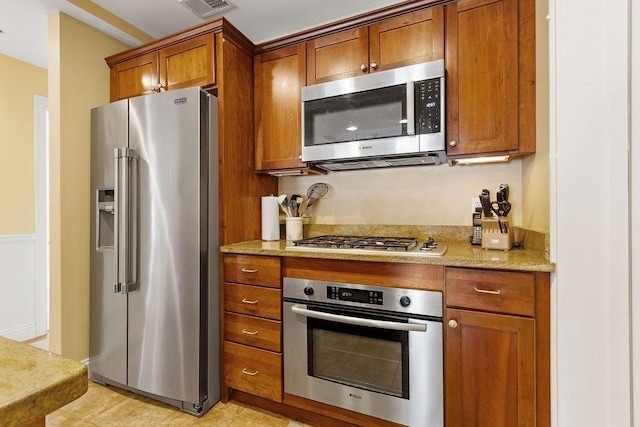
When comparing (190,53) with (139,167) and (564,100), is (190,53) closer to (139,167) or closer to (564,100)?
(139,167)

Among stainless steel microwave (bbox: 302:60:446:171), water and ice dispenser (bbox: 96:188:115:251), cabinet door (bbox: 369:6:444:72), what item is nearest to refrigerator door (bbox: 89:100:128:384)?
water and ice dispenser (bbox: 96:188:115:251)

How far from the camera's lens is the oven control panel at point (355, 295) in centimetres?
151

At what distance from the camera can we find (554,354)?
3.93 feet

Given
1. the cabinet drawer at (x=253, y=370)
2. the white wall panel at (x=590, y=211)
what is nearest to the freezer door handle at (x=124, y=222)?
the cabinet drawer at (x=253, y=370)

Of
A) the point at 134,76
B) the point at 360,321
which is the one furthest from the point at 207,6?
the point at 360,321

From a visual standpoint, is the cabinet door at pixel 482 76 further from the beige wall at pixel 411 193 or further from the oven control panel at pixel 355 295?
the oven control panel at pixel 355 295

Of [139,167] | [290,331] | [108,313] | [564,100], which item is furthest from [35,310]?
[564,100]

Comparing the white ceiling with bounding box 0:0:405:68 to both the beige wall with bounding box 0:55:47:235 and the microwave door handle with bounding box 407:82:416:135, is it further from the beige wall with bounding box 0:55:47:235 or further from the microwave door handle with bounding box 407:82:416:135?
the microwave door handle with bounding box 407:82:416:135

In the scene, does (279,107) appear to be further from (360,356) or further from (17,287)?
(17,287)

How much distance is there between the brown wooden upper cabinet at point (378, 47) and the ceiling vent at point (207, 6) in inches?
26.6

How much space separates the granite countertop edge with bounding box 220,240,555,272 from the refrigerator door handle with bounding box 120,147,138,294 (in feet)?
2.15

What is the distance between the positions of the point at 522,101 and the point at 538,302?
3.27ft

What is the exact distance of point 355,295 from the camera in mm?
1559

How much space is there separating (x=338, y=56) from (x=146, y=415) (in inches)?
94.9
